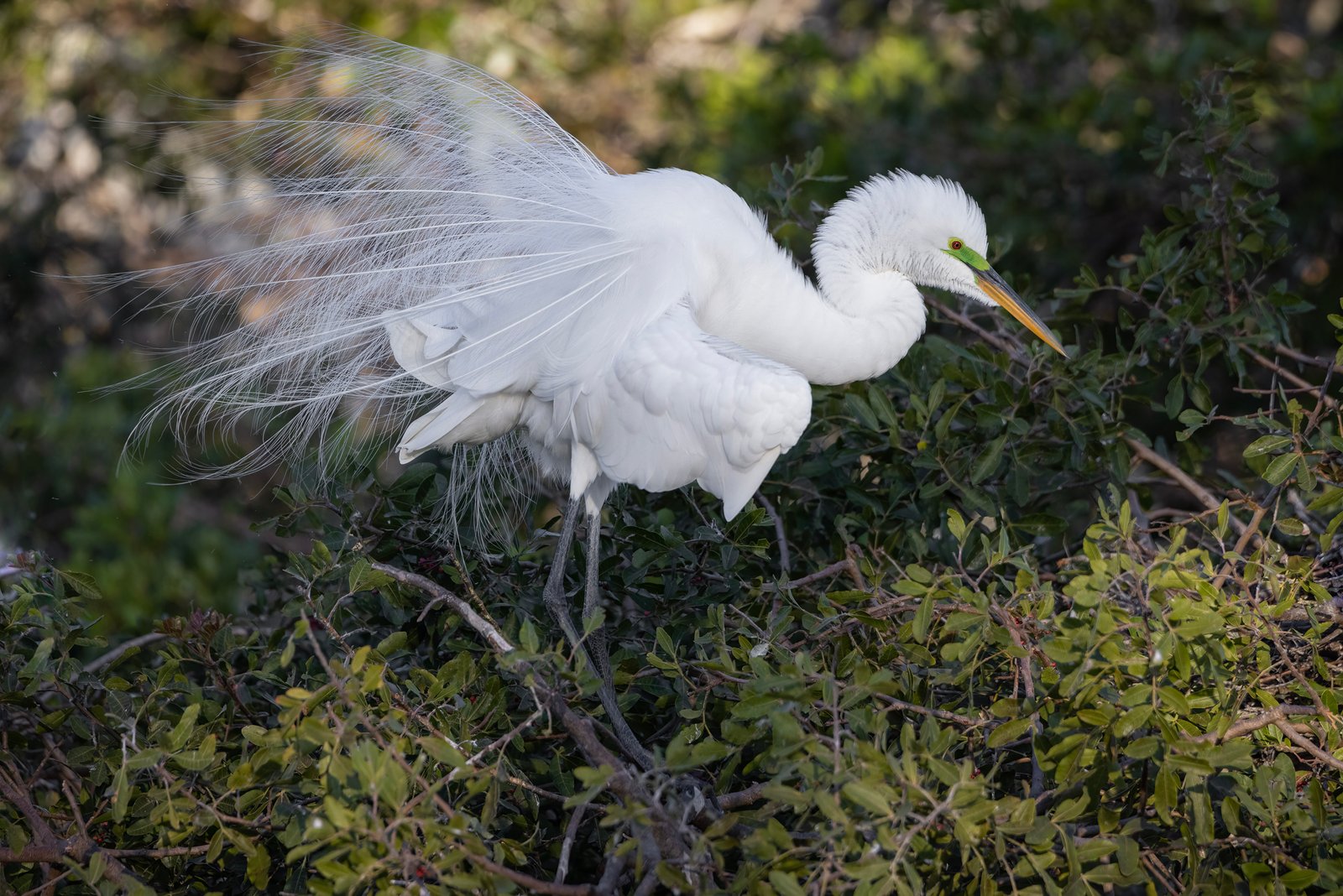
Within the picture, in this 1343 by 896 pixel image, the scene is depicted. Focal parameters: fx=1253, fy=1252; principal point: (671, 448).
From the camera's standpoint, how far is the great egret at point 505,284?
7.32 ft

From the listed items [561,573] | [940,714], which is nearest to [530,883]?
[940,714]


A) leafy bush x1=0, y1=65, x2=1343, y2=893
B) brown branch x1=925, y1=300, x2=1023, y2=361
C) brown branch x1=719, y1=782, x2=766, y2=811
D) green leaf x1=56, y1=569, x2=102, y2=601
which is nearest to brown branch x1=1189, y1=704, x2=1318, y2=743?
leafy bush x1=0, y1=65, x2=1343, y2=893

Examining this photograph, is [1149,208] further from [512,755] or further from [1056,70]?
[512,755]

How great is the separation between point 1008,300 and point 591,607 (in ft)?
3.24

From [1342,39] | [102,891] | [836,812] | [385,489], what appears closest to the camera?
[836,812]

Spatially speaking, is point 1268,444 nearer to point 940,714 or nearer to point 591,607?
point 940,714

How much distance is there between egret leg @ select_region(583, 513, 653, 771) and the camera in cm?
204

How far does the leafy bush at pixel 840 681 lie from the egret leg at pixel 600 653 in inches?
1.6

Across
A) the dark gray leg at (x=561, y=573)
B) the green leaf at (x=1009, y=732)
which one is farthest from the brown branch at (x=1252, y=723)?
the dark gray leg at (x=561, y=573)

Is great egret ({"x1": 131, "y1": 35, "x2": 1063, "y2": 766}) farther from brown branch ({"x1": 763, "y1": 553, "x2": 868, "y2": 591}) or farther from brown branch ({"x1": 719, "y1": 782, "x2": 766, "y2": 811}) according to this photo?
brown branch ({"x1": 719, "y1": 782, "x2": 766, "y2": 811})

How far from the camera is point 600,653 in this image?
2.25 meters

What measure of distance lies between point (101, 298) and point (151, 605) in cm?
160

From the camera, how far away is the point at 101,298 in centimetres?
459

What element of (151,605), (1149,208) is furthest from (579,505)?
(1149,208)
